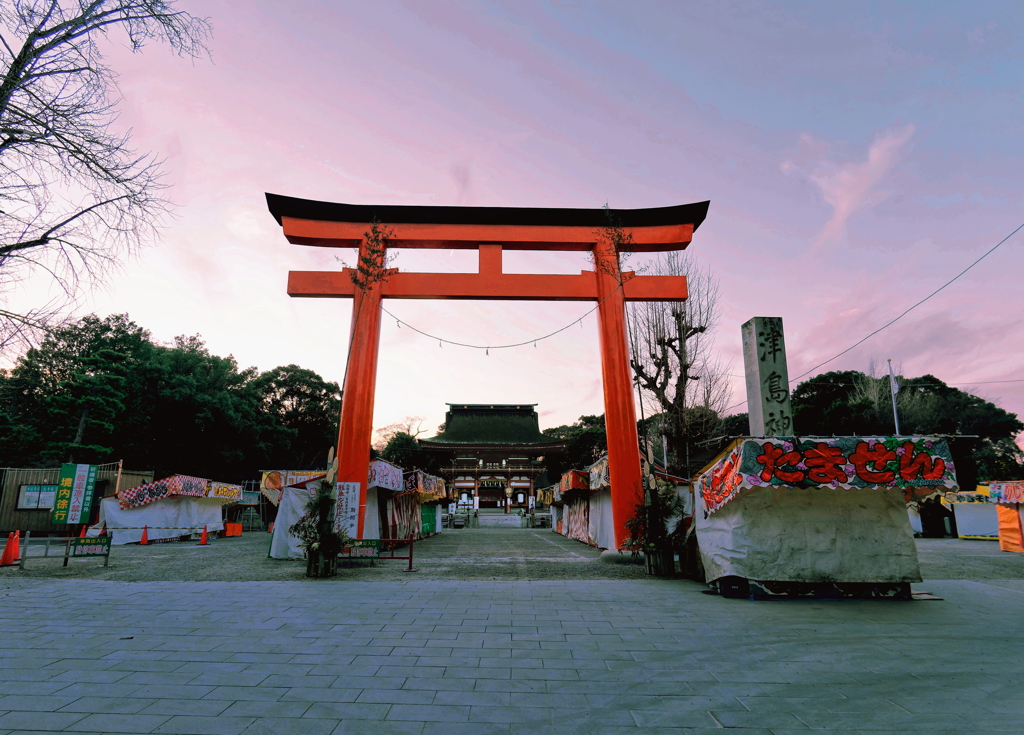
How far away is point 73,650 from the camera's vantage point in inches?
165

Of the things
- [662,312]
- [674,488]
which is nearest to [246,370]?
[662,312]

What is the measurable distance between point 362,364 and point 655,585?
8121mm

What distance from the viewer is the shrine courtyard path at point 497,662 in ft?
9.57

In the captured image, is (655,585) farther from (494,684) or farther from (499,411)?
(499,411)

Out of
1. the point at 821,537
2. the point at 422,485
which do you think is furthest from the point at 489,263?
the point at 821,537

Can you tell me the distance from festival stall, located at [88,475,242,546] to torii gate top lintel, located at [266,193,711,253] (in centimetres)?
946

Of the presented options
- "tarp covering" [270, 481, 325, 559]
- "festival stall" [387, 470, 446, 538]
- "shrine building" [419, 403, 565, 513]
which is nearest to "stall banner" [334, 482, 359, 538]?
"tarp covering" [270, 481, 325, 559]

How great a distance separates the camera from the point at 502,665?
3904 mm

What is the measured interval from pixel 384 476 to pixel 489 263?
6070 mm

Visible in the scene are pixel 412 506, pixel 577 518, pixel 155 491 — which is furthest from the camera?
pixel 577 518

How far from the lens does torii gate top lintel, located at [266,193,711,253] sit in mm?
12789

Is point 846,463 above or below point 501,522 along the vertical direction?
above

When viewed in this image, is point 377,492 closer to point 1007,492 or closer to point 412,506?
point 412,506

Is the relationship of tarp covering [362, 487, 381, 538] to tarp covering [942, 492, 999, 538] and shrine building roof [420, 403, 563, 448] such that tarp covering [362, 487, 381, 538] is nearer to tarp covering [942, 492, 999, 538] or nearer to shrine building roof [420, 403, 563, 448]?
tarp covering [942, 492, 999, 538]
